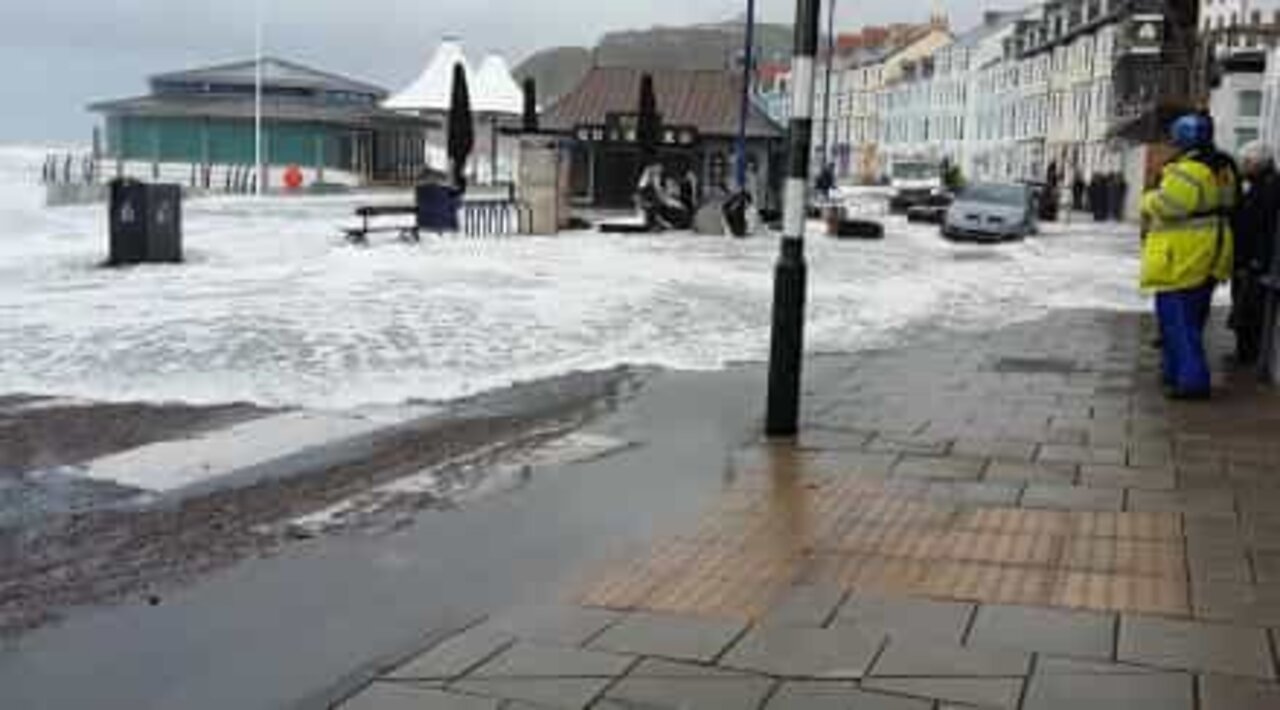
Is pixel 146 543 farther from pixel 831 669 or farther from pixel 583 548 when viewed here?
pixel 831 669

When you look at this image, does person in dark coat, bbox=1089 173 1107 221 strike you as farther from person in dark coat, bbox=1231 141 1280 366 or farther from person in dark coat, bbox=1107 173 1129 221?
person in dark coat, bbox=1231 141 1280 366

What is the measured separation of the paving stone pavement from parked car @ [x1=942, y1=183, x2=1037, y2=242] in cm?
2470

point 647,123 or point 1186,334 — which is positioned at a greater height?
point 647,123

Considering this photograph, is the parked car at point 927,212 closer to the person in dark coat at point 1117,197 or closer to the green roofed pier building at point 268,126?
the person in dark coat at point 1117,197

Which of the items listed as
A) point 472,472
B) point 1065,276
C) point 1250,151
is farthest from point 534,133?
point 472,472

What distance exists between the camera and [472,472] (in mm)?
8172

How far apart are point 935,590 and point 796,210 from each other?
11.0 ft

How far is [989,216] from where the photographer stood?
34.1 metres

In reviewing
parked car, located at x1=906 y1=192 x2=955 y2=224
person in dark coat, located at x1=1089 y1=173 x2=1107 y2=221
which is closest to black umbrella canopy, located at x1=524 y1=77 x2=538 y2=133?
parked car, located at x1=906 y1=192 x2=955 y2=224

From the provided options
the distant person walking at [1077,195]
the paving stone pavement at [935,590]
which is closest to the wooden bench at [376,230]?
the paving stone pavement at [935,590]

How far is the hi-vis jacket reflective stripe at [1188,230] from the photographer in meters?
9.91

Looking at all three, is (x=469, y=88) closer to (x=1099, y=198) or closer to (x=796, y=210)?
(x=1099, y=198)

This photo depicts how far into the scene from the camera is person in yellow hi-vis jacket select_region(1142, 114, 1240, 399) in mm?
9922

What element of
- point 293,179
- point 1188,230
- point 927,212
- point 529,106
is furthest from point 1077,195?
point 1188,230
